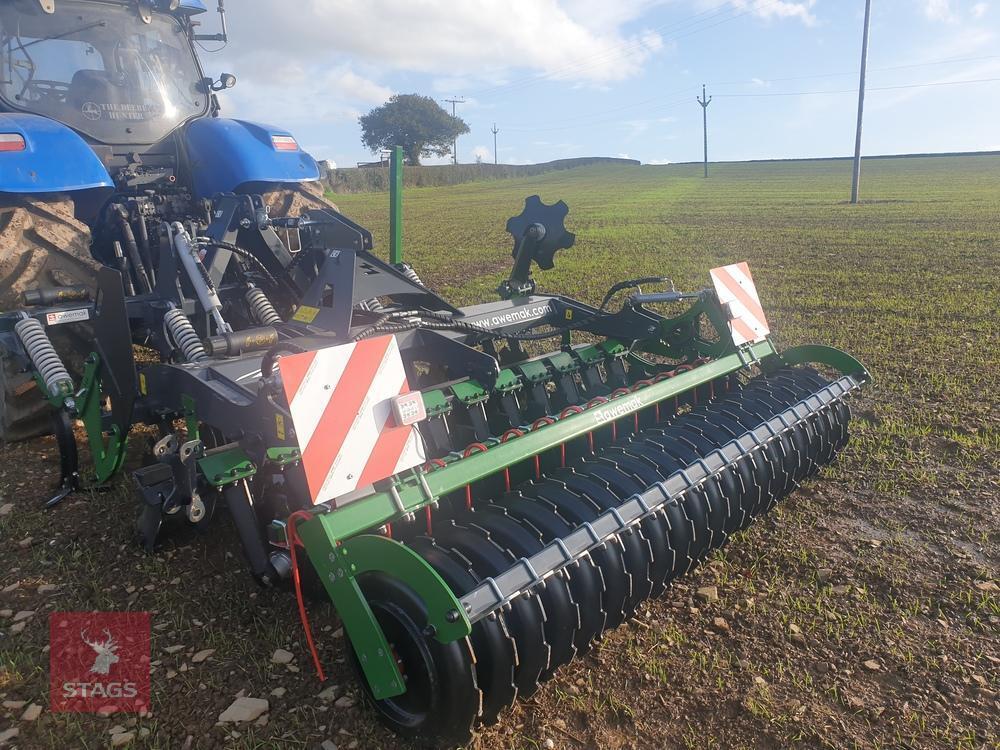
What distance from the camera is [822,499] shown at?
3.83 m

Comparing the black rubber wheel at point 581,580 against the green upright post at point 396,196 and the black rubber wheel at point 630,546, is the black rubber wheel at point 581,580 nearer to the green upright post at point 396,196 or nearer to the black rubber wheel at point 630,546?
the black rubber wheel at point 630,546

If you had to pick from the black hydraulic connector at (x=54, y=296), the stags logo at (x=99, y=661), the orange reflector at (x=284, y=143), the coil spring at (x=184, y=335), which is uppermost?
the orange reflector at (x=284, y=143)

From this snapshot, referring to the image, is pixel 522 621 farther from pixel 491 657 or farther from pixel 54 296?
pixel 54 296

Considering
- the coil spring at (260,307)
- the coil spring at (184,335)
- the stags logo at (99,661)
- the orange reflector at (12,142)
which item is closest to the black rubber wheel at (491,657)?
the stags logo at (99,661)

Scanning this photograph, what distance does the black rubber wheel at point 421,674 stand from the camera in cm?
208

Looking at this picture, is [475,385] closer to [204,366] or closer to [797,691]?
[204,366]

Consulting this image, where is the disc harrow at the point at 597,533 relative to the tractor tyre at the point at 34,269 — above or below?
below

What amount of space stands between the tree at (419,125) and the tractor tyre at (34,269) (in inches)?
2966

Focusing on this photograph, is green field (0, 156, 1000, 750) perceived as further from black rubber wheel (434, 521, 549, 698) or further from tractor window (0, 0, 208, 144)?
tractor window (0, 0, 208, 144)

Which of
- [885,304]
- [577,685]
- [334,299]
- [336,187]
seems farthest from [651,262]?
[336,187]

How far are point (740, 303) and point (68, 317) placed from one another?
12.3 ft

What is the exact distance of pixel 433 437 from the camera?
3371 millimetres

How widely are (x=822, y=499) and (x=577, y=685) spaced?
1.94 meters

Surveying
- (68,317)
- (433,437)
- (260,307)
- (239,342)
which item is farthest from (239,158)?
(433,437)
